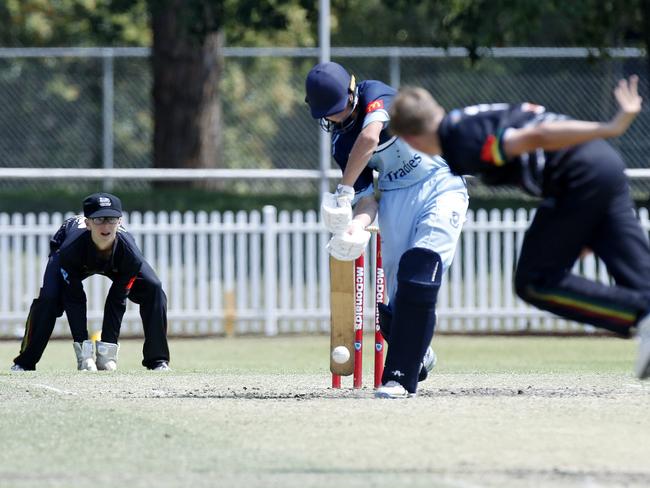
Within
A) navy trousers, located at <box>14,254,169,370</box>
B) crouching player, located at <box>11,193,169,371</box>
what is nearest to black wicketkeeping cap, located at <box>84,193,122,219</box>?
crouching player, located at <box>11,193,169,371</box>

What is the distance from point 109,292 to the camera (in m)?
10.7

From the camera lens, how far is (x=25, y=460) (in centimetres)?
603

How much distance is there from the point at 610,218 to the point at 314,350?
8.39 m

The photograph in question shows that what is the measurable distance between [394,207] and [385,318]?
69 cm

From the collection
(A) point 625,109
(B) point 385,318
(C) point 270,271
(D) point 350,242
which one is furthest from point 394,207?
(C) point 270,271

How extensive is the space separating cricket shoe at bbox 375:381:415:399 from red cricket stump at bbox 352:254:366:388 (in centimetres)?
77

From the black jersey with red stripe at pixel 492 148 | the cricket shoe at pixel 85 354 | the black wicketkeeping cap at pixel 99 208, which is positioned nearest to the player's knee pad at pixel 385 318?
the black jersey with red stripe at pixel 492 148

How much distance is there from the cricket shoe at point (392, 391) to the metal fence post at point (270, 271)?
8.21 meters

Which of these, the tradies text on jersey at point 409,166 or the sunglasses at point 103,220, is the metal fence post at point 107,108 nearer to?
the sunglasses at point 103,220

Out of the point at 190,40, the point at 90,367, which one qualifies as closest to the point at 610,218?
the point at 90,367

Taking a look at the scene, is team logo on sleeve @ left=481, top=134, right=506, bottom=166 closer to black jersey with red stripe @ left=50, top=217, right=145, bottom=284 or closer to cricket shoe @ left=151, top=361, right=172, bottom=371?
black jersey with red stripe @ left=50, top=217, right=145, bottom=284

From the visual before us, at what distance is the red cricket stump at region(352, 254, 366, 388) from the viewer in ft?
28.3

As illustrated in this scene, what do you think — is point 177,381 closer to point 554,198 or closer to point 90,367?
point 90,367

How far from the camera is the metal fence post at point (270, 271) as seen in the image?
52.6 feet
